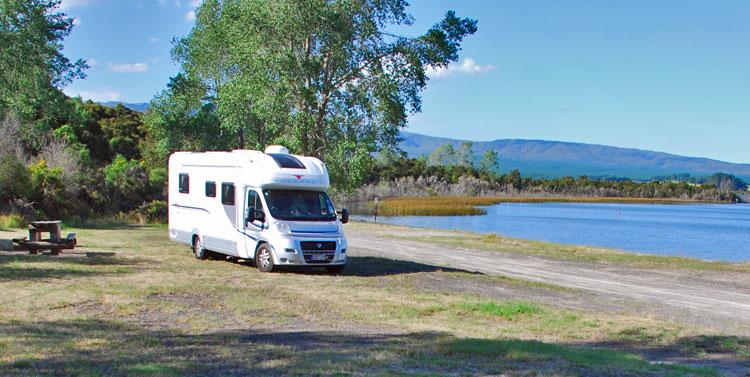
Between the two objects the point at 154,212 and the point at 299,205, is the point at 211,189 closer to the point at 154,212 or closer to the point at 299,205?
the point at 299,205

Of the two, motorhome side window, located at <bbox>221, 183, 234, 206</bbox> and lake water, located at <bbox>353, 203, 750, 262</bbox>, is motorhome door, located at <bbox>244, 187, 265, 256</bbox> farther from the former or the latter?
lake water, located at <bbox>353, 203, 750, 262</bbox>

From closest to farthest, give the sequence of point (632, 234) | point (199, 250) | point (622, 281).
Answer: point (622, 281) → point (199, 250) → point (632, 234)

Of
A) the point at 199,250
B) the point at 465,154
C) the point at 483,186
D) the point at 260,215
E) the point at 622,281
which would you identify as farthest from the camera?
the point at 465,154

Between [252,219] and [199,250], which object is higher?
[252,219]

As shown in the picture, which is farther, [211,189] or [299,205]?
[211,189]

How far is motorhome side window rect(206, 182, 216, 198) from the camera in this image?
19.9 metres

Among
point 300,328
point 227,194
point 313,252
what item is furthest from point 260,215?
point 300,328

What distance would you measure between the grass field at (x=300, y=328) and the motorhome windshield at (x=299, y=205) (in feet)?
4.33

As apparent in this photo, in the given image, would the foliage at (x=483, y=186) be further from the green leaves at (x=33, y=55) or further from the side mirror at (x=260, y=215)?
the side mirror at (x=260, y=215)

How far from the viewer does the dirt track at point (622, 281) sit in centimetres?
1402

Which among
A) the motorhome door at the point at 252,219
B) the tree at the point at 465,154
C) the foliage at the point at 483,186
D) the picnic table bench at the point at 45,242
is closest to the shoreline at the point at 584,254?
the motorhome door at the point at 252,219

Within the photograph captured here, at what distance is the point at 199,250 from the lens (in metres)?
20.6

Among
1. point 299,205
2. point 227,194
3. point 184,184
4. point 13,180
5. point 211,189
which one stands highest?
point 13,180

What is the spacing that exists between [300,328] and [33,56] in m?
17.3
